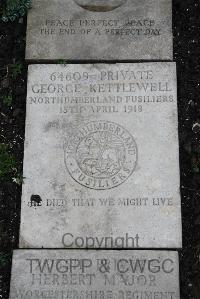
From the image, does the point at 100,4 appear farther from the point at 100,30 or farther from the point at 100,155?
the point at 100,155

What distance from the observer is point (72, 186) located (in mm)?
4465

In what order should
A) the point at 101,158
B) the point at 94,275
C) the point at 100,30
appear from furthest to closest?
the point at 100,30, the point at 101,158, the point at 94,275

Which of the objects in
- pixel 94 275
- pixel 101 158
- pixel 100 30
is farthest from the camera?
pixel 100 30

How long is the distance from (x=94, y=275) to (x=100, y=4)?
2.49 metres

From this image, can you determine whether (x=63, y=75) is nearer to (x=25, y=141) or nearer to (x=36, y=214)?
(x=25, y=141)

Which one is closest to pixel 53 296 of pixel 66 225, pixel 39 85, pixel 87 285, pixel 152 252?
pixel 87 285

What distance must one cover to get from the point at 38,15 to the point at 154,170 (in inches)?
72.4

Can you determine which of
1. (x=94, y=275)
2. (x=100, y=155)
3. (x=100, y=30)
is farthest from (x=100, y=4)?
(x=94, y=275)

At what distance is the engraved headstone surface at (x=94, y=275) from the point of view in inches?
164

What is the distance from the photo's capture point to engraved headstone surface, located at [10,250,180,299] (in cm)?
416

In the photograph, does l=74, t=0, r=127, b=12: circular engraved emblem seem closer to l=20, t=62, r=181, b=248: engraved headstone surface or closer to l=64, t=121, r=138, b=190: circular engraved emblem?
l=20, t=62, r=181, b=248: engraved headstone surface

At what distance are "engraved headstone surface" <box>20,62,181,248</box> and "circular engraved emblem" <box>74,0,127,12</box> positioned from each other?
0.60m

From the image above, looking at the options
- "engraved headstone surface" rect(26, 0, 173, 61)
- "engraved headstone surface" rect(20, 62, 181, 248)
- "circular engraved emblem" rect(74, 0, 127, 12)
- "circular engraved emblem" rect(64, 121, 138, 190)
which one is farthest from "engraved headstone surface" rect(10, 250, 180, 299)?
"circular engraved emblem" rect(74, 0, 127, 12)

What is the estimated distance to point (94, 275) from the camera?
166 inches
